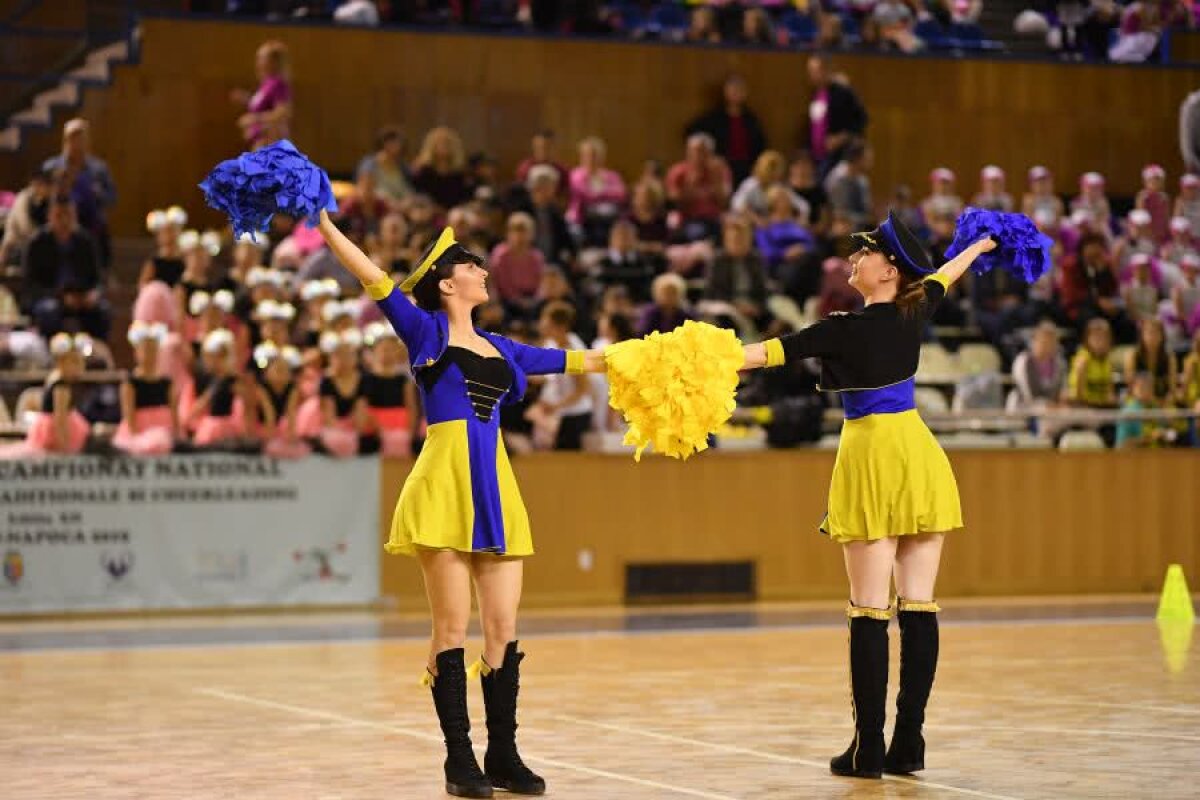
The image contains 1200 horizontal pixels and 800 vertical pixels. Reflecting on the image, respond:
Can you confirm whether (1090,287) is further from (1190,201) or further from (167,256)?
(167,256)

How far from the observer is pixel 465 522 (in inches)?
317

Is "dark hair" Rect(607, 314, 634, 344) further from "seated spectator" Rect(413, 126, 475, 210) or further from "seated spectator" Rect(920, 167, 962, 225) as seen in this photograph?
"seated spectator" Rect(920, 167, 962, 225)

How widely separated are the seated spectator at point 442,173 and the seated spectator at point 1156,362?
5.94 m

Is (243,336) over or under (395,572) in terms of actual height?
over

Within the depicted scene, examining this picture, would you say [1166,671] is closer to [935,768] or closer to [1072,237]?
[935,768]

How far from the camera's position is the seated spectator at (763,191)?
20578 millimetres

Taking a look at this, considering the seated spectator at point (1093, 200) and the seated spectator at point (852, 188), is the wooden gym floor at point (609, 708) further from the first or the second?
the seated spectator at point (1093, 200)

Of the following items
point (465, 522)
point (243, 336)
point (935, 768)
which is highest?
point (243, 336)

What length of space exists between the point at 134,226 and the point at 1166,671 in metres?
12.3

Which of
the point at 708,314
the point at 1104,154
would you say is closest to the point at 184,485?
the point at 708,314

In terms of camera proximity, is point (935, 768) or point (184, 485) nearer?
point (935, 768)

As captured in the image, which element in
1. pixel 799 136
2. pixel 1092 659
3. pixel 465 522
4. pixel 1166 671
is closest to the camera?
pixel 465 522

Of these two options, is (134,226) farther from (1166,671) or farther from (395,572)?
(1166,671)

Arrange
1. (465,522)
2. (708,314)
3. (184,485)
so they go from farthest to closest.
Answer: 1. (708,314)
2. (184,485)
3. (465,522)
